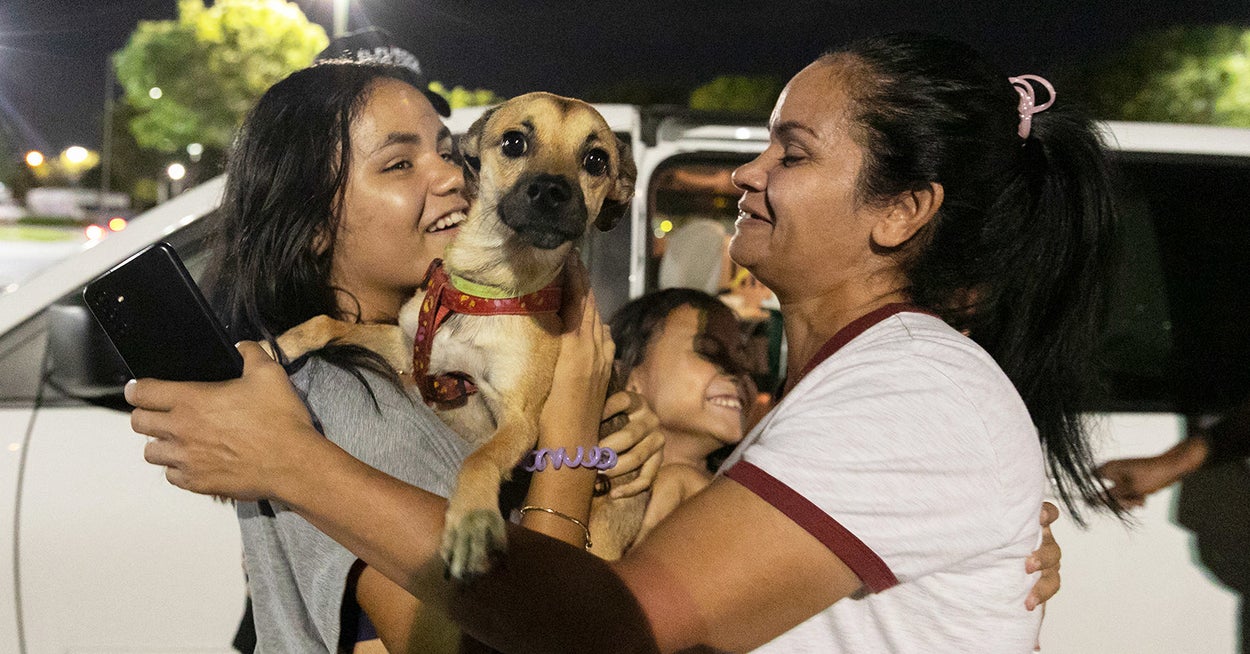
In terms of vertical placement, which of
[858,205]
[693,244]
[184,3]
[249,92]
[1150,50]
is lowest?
[249,92]

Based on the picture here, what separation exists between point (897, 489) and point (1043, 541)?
544 mm

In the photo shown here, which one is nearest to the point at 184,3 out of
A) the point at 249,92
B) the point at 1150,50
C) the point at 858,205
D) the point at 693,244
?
the point at 249,92

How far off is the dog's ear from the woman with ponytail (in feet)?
2.34

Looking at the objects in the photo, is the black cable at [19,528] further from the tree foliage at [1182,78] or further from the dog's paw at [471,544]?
the tree foliage at [1182,78]

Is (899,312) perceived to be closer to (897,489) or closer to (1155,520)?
(897,489)

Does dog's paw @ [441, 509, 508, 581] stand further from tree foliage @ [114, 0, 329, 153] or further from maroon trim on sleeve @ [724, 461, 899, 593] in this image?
tree foliage @ [114, 0, 329, 153]

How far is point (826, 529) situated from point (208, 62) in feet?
109

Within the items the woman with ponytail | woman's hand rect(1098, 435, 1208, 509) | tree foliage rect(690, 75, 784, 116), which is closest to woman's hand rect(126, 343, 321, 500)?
the woman with ponytail

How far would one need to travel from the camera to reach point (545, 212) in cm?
204

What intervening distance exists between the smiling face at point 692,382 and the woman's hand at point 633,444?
0.73m

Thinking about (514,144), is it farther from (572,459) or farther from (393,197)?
(572,459)

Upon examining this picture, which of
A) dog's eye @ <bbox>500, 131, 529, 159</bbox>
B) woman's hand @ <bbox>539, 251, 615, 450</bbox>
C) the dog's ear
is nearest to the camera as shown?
woman's hand @ <bbox>539, 251, 615, 450</bbox>

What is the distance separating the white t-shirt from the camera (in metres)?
1.19

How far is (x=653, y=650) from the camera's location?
3.79ft
